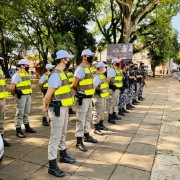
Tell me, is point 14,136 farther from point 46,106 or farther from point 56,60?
point 56,60

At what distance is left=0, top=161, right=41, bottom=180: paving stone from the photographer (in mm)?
3184

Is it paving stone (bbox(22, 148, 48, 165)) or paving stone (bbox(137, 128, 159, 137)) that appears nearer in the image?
paving stone (bbox(22, 148, 48, 165))

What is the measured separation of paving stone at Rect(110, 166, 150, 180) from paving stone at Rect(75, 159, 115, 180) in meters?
0.10

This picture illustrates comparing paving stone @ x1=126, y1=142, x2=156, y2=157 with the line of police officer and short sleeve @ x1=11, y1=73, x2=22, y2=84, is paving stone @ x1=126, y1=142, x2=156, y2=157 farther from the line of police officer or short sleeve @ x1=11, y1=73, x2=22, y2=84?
short sleeve @ x1=11, y1=73, x2=22, y2=84

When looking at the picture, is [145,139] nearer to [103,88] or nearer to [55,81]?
[103,88]

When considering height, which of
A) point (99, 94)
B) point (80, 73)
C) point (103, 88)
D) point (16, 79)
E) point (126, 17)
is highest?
point (126, 17)

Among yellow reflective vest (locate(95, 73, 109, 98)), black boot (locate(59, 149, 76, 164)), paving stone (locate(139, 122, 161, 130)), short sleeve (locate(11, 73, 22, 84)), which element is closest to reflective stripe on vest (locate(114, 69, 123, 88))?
yellow reflective vest (locate(95, 73, 109, 98))

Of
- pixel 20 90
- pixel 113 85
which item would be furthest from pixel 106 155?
pixel 113 85

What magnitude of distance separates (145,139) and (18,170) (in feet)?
9.81

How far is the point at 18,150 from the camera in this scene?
4152 mm

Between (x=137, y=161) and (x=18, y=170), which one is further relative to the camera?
(x=137, y=161)

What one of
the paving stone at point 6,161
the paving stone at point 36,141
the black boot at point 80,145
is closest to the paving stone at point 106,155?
the black boot at point 80,145

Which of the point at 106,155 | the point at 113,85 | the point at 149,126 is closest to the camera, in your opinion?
the point at 106,155

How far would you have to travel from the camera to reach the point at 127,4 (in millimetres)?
15336
